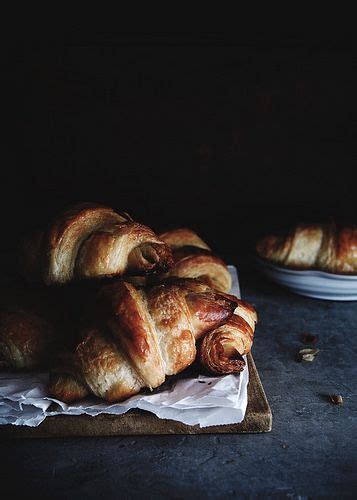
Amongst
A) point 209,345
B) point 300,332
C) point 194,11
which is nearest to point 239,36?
point 194,11

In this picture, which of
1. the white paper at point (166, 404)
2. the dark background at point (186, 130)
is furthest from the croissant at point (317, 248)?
the white paper at point (166, 404)

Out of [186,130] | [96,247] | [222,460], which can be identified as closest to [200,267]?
[96,247]

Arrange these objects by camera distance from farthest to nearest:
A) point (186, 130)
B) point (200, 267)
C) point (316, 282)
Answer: point (186, 130), point (316, 282), point (200, 267)

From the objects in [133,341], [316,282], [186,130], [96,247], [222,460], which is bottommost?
[222,460]

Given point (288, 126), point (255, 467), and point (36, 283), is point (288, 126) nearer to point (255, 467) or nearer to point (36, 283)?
point (36, 283)

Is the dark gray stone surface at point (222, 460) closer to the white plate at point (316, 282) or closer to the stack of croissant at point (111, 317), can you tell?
the stack of croissant at point (111, 317)

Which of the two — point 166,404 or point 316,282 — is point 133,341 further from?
point 316,282
